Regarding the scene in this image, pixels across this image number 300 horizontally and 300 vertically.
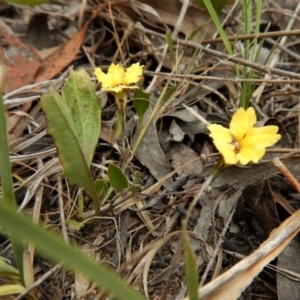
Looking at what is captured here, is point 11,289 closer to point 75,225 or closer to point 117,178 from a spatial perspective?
point 75,225

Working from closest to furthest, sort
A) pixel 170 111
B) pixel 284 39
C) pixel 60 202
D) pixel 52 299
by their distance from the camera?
pixel 52 299
pixel 60 202
pixel 170 111
pixel 284 39

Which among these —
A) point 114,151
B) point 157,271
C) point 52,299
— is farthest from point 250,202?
point 52,299

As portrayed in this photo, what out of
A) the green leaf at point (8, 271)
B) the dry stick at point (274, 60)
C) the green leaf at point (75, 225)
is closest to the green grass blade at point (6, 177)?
the green leaf at point (8, 271)

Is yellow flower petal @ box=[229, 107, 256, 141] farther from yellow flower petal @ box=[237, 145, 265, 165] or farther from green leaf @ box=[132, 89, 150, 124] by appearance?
green leaf @ box=[132, 89, 150, 124]

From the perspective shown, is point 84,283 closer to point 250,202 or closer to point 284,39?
point 250,202

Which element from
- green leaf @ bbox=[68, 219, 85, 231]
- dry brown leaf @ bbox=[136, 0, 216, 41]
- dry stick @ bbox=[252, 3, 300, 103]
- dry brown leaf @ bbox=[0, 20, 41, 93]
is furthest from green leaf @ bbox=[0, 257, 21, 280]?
dry brown leaf @ bbox=[136, 0, 216, 41]

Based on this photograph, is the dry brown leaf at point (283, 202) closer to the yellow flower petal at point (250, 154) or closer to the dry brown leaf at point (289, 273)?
the dry brown leaf at point (289, 273)
